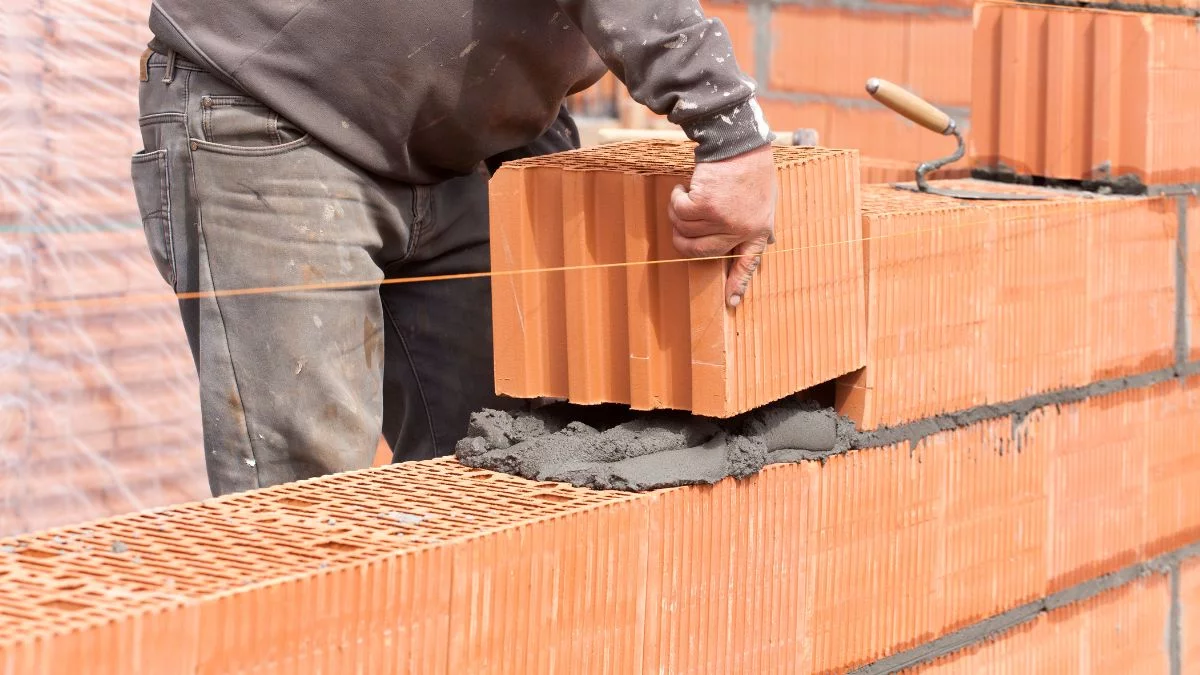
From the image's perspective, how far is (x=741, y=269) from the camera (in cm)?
184

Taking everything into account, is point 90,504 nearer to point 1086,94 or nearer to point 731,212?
point 731,212

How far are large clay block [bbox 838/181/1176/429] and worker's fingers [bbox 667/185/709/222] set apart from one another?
43cm

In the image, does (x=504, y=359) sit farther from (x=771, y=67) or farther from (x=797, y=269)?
(x=771, y=67)

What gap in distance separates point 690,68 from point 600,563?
661 mm

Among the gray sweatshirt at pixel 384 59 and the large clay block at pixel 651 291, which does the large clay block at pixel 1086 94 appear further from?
the gray sweatshirt at pixel 384 59

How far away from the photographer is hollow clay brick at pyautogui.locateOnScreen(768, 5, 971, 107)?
5023mm

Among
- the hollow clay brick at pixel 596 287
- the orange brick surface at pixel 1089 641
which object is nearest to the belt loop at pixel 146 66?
the hollow clay brick at pixel 596 287

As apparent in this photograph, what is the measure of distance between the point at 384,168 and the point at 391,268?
0.83ft

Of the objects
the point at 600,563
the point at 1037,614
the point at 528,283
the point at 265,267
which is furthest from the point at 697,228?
the point at 1037,614

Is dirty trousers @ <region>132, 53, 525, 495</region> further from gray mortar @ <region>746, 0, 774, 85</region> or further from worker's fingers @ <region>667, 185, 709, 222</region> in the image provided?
gray mortar @ <region>746, 0, 774, 85</region>

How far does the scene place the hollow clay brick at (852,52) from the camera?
198 inches

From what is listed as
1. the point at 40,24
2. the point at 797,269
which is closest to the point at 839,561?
the point at 797,269

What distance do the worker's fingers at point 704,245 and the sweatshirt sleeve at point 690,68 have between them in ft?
0.35

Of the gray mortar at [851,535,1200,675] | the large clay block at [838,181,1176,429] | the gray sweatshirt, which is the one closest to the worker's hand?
the gray sweatshirt
